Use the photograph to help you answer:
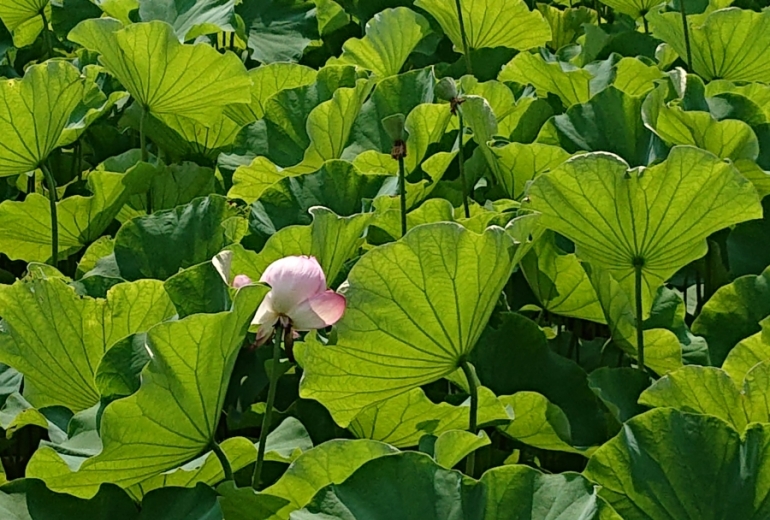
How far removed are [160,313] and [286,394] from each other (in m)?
0.15

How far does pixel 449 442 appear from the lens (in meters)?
0.72

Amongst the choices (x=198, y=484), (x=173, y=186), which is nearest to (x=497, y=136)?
(x=173, y=186)

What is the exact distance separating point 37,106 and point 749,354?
0.74 m

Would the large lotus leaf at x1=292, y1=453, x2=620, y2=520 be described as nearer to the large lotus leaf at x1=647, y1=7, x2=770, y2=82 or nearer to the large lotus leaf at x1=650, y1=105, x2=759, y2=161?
the large lotus leaf at x1=650, y1=105, x2=759, y2=161

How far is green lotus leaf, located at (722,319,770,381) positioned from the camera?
2.71ft

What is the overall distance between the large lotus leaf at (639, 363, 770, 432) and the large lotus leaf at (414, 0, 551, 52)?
874 mm

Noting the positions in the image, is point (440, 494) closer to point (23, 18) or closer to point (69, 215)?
point (69, 215)

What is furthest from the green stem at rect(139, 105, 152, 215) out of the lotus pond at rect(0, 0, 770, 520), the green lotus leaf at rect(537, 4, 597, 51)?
the green lotus leaf at rect(537, 4, 597, 51)

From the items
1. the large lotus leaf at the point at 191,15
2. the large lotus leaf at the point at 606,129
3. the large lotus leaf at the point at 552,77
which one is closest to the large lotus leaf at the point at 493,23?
the large lotus leaf at the point at 552,77

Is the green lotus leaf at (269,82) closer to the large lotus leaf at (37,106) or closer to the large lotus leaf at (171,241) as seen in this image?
the large lotus leaf at (37,106)

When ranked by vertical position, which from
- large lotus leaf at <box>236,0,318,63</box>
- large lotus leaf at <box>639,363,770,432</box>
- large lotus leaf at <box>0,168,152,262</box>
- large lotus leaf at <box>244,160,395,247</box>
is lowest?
large lotus leaf at <box>236,0,318,63</box>

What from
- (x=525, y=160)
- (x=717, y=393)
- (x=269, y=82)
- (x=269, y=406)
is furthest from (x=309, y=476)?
(x=269, y=82)

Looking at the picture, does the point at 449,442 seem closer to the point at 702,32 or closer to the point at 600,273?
the point at 600,273

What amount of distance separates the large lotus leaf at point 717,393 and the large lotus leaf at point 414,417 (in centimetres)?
12
